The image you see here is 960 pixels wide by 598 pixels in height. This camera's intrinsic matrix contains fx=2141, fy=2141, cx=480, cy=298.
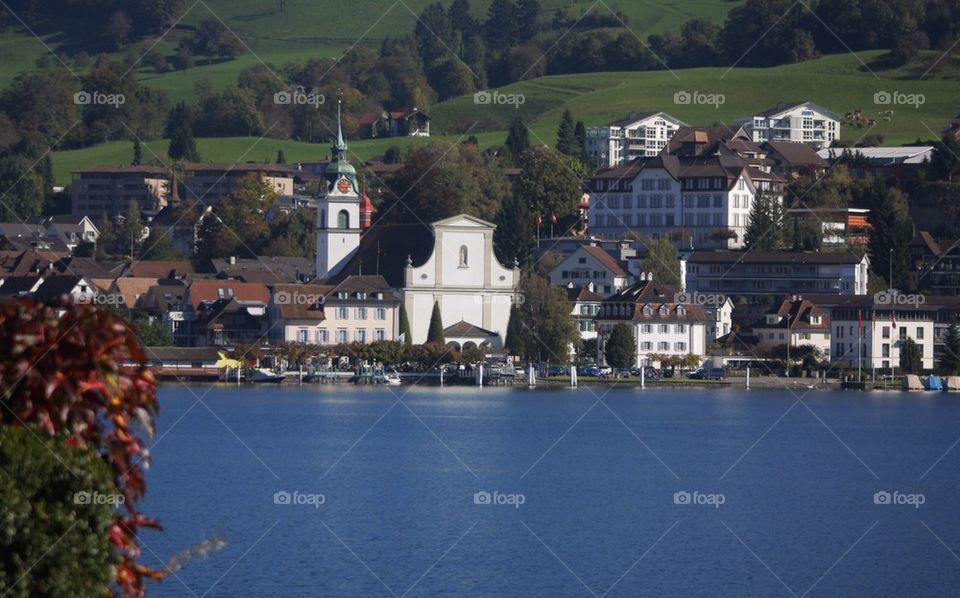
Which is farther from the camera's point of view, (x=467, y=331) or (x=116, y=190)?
(x=116, y=190)

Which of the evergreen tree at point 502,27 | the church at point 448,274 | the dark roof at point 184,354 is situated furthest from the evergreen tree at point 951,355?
the evergreen tree at point 502,27

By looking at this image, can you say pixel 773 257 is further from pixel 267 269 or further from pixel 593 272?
pixel 267 269

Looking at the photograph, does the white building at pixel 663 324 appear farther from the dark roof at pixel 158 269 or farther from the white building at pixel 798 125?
the white building at pixel 798 125

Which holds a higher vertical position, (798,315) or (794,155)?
(794,155)

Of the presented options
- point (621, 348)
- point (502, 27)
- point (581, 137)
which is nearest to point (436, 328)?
point (621, 348)

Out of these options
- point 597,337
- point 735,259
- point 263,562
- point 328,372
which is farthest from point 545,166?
point 263,562

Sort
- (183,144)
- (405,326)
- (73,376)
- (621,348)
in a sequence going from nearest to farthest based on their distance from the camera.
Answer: (73,376), (621,348), (405,326), (183,144)

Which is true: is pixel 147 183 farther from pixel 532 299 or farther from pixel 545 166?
pixel 532 299
